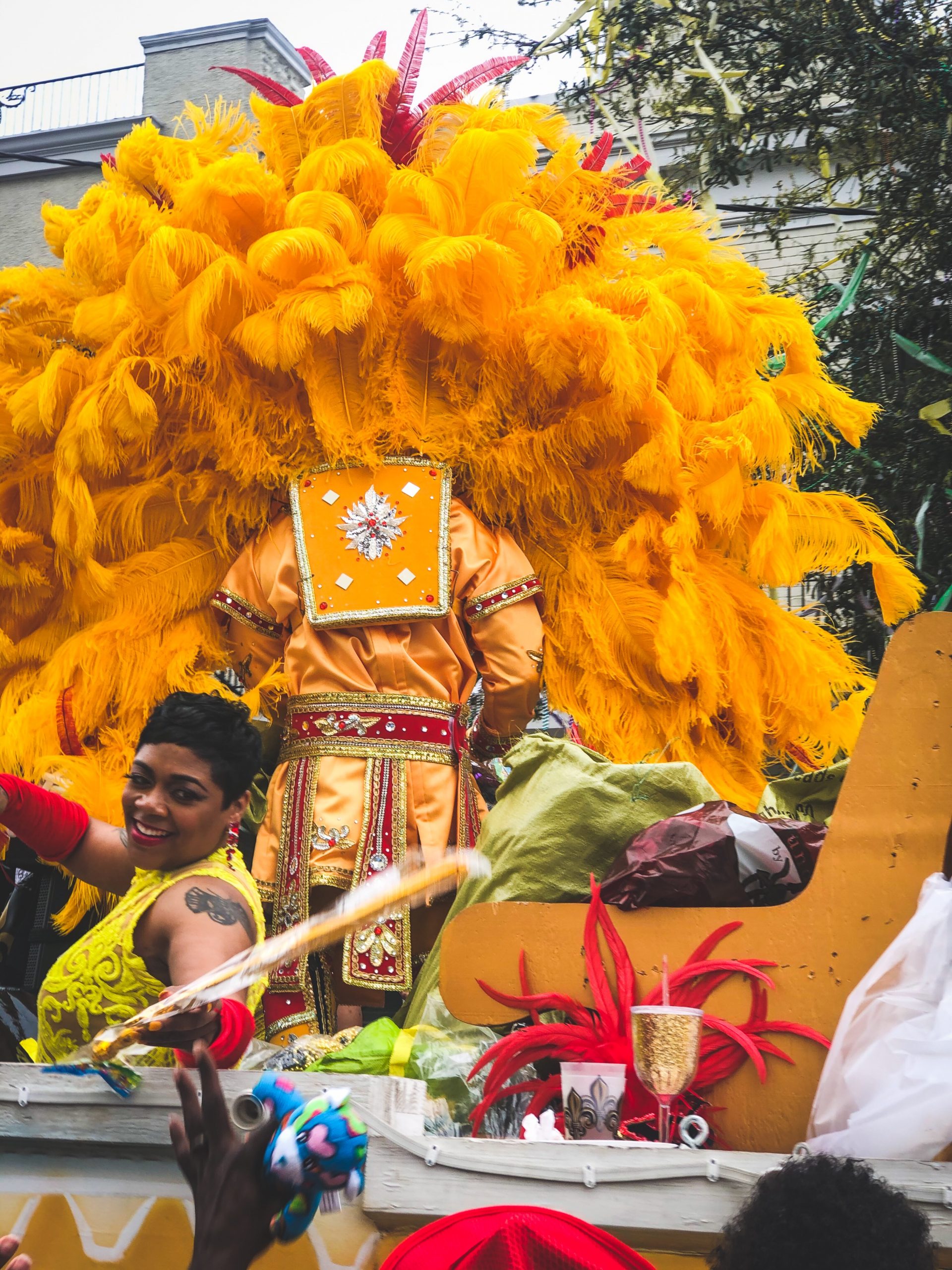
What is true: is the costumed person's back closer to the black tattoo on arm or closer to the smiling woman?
the smiling woman

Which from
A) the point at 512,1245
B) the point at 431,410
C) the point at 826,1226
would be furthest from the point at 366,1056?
the point at 431,410

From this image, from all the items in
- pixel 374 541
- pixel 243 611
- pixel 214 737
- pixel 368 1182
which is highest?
pixel 374 541

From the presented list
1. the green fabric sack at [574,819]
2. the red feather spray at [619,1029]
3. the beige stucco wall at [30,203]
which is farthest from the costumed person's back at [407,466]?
the beige stucco wall at [30,203]

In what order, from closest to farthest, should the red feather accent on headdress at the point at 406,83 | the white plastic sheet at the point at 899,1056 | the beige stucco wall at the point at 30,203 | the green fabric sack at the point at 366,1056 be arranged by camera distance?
the white plastic sheet at the point at 899,1056 < the green fabric sack at the point at 366,1056 < the red feather accent on headdress at the point at 406,83 < the beige stucco wall at the point at 30,203

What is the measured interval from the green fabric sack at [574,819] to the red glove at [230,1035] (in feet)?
2.03

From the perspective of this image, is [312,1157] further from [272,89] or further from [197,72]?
[197,72]

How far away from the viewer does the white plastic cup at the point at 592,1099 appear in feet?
6.32

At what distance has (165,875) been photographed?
225cm

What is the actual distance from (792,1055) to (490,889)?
693mm

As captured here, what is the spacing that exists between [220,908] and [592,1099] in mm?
663

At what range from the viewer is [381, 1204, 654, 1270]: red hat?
4.03ft

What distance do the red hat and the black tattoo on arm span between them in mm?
843

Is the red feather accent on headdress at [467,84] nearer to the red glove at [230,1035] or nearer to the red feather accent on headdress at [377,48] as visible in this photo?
the red feather accent on headdress at [377,48]

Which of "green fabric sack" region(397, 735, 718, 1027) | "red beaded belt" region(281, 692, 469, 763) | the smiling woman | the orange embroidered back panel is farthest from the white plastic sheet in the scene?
the orange embroidered back panel
